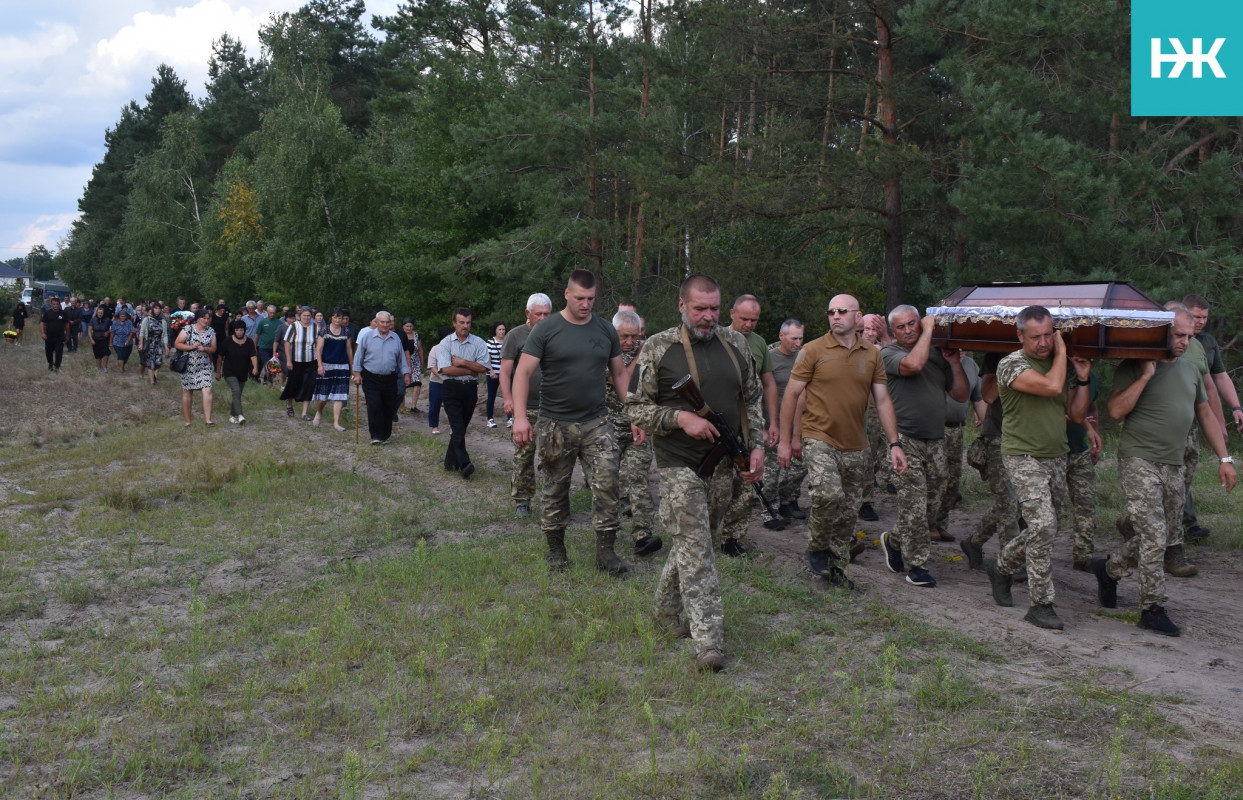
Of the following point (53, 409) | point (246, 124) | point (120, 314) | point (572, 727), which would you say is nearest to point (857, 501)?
point (572, 727)

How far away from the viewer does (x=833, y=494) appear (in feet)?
22.6

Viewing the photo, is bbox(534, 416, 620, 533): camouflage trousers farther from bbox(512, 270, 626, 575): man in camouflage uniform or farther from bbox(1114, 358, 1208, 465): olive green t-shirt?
bbox(1114, 358, 1208, 465): olive green t-shirt

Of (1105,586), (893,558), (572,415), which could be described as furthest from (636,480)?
(1105,586)

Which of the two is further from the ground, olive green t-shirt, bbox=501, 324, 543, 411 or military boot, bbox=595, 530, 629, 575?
olive green t-shirt, bbox=501, 324, 543, 411

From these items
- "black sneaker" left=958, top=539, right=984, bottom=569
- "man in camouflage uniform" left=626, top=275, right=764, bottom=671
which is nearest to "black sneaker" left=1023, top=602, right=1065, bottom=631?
"black sneaker" left=958, top=539, right=984, bottom=569

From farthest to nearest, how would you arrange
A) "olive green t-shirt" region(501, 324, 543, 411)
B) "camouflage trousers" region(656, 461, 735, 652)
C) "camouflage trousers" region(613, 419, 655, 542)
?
"olive green t-shirt" region(501, 324, 543, 411)
"camouflage trousers" region(613, 419, 655, 542)
"camouflage trousers" region(656, 461, 735, 652)

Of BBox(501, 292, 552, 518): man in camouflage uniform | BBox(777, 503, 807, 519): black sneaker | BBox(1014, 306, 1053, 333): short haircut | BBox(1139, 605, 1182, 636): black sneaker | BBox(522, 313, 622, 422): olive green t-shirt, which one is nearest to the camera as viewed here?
BBox(1014, 306, 1053, 333): short haircut

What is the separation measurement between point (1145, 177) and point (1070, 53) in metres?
2.38

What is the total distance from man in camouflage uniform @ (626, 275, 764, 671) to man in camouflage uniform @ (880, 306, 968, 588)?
1997 millimetres

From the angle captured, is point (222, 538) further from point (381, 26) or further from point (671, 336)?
point (381, 26)

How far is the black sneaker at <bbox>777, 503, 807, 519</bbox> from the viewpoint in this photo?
32.3 feet

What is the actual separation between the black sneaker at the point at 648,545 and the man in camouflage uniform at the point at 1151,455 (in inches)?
129

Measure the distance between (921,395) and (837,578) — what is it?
1687mm

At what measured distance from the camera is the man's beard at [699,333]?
226 inches
